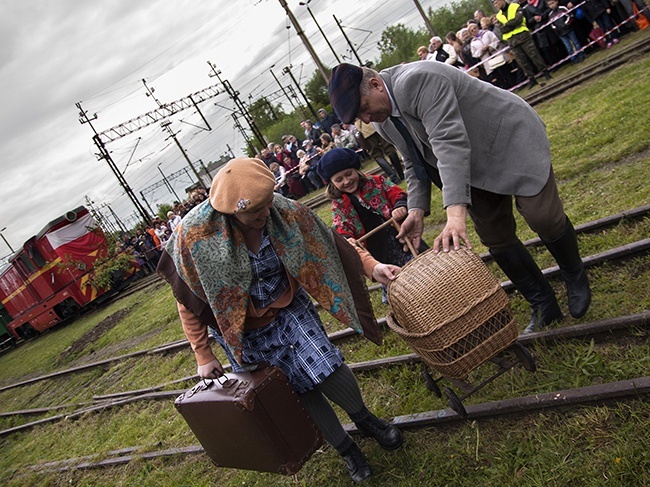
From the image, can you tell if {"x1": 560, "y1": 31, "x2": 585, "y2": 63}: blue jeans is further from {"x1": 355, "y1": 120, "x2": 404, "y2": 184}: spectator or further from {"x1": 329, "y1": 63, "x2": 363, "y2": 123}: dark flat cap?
{"x1": 329, "y1": 63, "x2": 363, "y2": 123}: dark flat cap

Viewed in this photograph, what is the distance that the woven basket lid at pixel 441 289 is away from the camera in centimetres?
285

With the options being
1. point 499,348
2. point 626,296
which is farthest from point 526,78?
point 499,348

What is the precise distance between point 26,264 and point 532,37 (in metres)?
21.9

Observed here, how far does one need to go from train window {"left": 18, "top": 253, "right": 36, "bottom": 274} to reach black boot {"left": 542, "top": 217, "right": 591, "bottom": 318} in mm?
23735

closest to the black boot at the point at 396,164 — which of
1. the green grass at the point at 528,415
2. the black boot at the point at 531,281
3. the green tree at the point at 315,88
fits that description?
the green grass at the point at 528,415

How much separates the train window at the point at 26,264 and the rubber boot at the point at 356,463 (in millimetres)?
22927

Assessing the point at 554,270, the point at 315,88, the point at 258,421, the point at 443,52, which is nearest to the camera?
the point at 258,421

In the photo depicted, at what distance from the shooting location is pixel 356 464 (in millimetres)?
3445

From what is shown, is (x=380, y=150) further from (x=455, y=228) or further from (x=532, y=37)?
(x=455, y=228)

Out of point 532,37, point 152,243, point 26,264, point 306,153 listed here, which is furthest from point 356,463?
point 26,264

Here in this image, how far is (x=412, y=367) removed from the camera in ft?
14.3

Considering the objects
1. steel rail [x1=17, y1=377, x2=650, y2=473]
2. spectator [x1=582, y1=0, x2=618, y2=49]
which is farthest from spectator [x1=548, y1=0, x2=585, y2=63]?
steel rail [x1=17, y1=377, x2=650, y2=473]

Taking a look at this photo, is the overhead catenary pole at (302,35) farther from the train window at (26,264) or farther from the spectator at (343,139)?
the train window at (26,264)

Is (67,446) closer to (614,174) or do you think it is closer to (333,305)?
(333,305)
